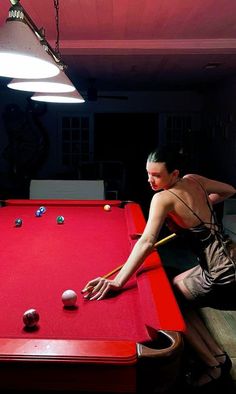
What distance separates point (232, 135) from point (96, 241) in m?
4.78

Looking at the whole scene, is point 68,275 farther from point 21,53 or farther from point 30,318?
point 21,53

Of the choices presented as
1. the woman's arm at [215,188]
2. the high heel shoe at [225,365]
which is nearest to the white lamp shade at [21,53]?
the woman's arm at [215,188]

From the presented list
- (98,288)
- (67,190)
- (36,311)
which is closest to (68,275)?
(98,288)

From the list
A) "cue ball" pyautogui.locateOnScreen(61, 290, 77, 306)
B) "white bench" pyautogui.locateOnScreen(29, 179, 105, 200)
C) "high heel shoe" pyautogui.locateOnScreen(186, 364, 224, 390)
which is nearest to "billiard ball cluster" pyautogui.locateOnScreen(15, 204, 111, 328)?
"cue ball" pyautogui.locateOnScreen(61, 290, 77, 306)

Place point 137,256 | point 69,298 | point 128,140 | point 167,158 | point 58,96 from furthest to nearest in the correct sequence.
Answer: point 128,140, point 58,96, point 167,158, point 137,256, point 69,298

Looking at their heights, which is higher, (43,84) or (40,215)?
(43,84)

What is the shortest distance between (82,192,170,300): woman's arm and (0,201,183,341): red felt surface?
46 mm

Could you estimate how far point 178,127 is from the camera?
991cm

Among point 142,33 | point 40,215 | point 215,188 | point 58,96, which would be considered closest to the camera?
point 215,188

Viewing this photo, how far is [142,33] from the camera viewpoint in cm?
382

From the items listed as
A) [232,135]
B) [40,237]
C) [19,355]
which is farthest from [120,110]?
[19,355]

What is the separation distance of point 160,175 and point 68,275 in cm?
68

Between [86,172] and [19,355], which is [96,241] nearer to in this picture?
[19,355]

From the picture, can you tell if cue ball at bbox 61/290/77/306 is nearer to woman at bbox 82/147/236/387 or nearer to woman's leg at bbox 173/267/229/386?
woman at bbox 82/147/236/387
